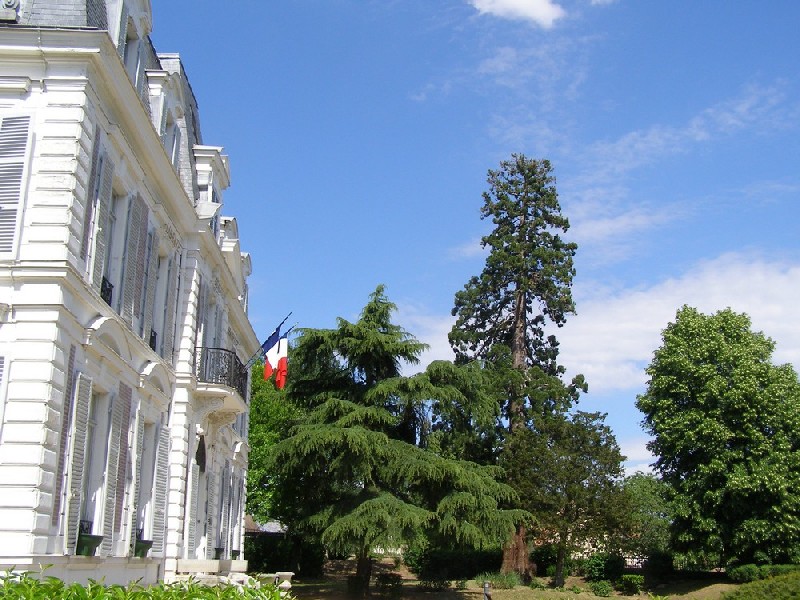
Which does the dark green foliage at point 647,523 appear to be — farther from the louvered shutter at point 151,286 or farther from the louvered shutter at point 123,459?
the louvered shutter at point 123,459

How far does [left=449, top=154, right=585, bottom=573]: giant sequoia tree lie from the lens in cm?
4156

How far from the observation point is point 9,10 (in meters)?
11.8

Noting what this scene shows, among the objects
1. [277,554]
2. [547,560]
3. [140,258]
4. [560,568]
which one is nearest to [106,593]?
[140,258]

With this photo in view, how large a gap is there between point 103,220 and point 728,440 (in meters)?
32.3

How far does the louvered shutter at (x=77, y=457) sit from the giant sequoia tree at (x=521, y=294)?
30.5 metres

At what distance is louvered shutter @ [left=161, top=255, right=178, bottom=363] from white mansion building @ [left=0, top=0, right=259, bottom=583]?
65mm

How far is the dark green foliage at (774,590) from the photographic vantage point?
60.3 ft

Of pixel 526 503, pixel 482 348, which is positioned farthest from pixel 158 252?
pixel 482 348

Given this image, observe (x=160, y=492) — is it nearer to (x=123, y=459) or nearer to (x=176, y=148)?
(x=123, y=459)

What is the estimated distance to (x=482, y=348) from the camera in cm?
4434

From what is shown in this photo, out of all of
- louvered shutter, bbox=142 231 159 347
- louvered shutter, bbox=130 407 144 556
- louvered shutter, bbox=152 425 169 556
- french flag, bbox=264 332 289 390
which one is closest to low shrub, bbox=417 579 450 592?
french flag, bbox=264 332 289 390

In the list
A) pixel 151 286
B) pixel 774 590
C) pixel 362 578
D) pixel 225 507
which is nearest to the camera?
pixel 151 286

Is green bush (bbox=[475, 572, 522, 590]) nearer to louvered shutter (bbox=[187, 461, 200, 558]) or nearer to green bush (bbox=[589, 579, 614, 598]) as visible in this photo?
green bush (bbox=[589, 579, 614, 598])

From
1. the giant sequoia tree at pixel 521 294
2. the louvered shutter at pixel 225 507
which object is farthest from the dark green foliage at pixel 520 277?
the louvered shutter at pixel 225 507
